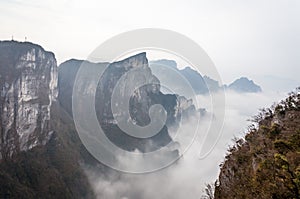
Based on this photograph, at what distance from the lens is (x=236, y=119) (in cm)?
17400

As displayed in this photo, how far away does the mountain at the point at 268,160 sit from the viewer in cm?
1087

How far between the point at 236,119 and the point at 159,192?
358 feet

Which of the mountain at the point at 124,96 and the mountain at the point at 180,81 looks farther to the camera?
the mountain at the point at 124,96

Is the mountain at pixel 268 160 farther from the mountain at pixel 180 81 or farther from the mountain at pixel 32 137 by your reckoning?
the mountain at pixel 32 137

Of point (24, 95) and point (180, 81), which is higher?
point (24, 95)

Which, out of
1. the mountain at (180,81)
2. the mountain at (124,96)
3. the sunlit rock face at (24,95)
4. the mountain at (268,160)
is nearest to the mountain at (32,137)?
the sunlit rock face at (24,95)

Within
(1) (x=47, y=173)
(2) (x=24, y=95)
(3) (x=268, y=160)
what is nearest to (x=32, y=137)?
(1) (x=47, y=173)

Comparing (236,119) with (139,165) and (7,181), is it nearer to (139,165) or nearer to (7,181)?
(139,165)

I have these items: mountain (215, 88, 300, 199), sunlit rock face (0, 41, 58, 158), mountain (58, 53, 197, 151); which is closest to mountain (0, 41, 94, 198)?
sunlit rock face (0, 41, 58, 158)

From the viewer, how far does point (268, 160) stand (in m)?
12.6

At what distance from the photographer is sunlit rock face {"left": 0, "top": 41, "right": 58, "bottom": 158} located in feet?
193

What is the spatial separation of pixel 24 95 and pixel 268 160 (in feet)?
190

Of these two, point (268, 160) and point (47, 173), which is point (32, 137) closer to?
point (47, 173)

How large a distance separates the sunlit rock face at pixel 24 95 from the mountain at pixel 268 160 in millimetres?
49992
